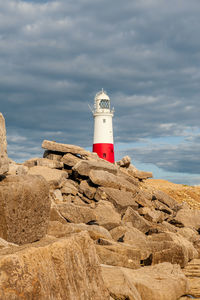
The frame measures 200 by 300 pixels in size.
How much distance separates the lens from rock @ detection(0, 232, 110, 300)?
397cm

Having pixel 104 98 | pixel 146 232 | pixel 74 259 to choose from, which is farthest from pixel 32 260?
pixel 104 98

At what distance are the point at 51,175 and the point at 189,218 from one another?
7170 mm

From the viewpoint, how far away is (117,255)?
8664 mm

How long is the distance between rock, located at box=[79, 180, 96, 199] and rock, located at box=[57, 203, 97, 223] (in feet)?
11.6

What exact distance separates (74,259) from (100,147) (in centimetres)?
3050

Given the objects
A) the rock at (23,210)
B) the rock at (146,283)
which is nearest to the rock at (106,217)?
the rock at (23,210)

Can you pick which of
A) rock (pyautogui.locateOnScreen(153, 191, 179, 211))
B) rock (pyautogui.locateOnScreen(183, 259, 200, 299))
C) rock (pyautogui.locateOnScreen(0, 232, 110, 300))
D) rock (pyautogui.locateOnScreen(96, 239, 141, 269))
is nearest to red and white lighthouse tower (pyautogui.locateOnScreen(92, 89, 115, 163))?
rock (pyautogui.locateOnScreen(153, 191, 179, 211))

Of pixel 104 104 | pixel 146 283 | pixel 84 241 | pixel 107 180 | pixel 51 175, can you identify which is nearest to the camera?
pixel 84 241

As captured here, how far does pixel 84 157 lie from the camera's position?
21.6 m

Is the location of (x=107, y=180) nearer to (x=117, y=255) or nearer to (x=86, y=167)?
(x=86, y=167)

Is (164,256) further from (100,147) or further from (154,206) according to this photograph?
(100,147)

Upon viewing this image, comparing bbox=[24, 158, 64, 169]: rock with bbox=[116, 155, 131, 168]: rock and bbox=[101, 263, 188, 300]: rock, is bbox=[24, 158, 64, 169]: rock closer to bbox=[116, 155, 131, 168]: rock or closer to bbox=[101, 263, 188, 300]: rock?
bbox=[116, 155, 131, 168]: rock

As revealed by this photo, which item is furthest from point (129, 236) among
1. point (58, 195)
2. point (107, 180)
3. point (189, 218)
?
point (189, 218)

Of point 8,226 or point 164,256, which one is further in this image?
point 164,256
